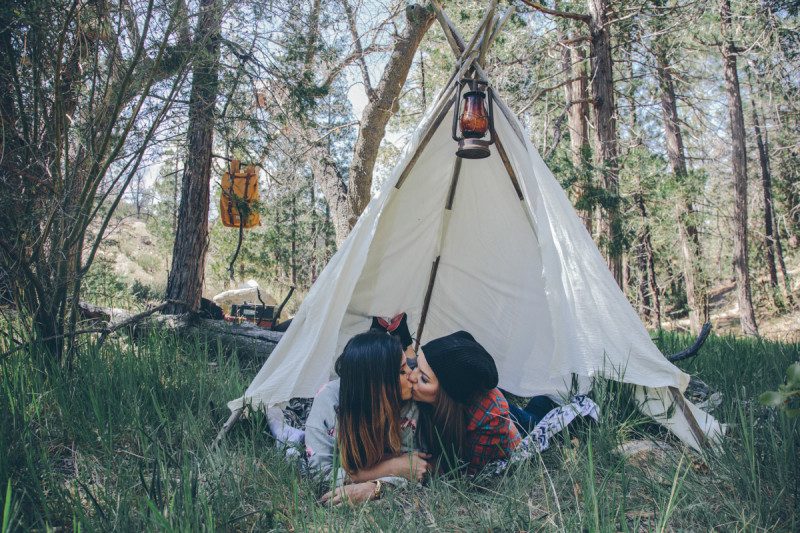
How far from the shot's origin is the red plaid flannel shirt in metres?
2.53

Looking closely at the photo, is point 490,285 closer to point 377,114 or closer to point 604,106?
point 604,106

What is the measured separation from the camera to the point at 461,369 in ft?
8.07

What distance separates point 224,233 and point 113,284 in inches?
266

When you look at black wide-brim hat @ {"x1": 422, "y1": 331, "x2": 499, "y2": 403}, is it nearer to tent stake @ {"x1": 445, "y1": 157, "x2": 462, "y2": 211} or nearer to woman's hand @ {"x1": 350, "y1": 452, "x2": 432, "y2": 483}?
woman's hand @ {"x1": 350, "y1": 452, "x2": 432, "y2": 483}

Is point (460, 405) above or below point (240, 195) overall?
below

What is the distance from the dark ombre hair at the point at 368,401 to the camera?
2.41m

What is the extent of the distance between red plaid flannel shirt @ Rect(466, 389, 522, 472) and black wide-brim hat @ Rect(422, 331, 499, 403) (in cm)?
7


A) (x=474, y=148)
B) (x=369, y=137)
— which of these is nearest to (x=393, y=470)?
(x=474, y=148)

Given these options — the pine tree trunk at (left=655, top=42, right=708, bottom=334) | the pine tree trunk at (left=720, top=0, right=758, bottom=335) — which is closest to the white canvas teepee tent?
the pine tree trunk at (left=655, top=42, right=708, bottom=334)

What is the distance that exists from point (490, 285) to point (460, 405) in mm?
2126

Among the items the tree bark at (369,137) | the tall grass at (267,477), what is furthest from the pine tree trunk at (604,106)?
the tall grass at (267,477)

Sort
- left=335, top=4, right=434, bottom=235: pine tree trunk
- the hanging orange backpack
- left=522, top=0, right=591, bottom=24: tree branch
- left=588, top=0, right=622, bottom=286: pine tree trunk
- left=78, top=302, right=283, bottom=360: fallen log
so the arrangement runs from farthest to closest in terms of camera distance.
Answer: left=335, top=4, right=434, bottom=235: pine tree trunk, left=588, top=0, right=622, bottom=286: pine tree trunk, left=522, top=0, right=591, bottom=24: tree branch, the hanging orange backpack, left=78, top=302, right=283, bottom=360: fallen log

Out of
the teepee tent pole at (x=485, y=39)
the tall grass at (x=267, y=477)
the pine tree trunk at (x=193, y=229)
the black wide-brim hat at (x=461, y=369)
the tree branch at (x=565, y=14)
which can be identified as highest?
the tree branch at (x=565, y=14)

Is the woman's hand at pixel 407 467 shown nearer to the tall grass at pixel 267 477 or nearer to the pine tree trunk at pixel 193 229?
the tall grass at pixel 267 477
